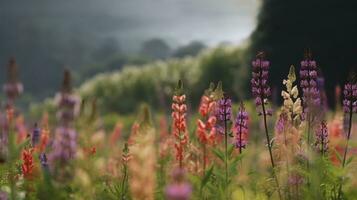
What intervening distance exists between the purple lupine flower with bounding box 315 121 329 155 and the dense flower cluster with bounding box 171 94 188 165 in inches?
44.7

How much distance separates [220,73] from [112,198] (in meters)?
51.6

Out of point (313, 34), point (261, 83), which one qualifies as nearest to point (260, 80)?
point (261, 83)

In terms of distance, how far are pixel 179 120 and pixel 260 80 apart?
852 mm

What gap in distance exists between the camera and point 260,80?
5.16 meters

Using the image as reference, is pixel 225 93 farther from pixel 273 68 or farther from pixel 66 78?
pixel 273 68

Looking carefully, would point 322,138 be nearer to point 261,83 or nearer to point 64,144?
point 261,83

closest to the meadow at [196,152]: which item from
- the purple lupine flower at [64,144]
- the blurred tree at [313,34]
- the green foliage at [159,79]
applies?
Answer: the purple lupine flower at [64,144]

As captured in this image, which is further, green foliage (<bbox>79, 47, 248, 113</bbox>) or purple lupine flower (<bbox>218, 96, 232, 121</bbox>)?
green foliage (<bbox>79, 47, 248, 113</bbox>)

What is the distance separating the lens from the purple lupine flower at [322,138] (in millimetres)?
5282

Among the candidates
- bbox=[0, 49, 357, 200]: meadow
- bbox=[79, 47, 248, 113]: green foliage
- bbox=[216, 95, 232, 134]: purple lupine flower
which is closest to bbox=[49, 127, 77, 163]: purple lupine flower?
bbox=[0, 49, 357, 200]: meadow

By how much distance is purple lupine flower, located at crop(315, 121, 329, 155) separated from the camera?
5282 millimetres

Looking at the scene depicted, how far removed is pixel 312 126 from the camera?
4918 mm

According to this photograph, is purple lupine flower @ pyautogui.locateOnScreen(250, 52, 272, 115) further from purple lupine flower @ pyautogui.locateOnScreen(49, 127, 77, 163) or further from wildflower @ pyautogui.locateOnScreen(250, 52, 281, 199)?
purple lupine flower @ pyautogui.locateOnScreen(49, 127, 77, 163)

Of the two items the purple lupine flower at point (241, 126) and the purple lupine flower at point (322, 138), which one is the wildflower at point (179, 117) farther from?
the purple lupine flower at point (322, 138)
